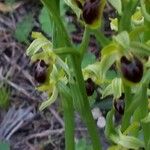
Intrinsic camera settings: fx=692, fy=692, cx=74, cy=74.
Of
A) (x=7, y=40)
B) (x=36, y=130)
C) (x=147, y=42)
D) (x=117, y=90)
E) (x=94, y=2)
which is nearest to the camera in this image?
(x=94, y=2)

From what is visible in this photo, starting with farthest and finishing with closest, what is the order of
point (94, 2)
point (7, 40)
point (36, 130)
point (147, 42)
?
1. point (7, 40)
2. point (36, 130)
3. point (147, 42)
4. point (94, 2)

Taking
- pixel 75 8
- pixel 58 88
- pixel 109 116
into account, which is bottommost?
pixel 109 116

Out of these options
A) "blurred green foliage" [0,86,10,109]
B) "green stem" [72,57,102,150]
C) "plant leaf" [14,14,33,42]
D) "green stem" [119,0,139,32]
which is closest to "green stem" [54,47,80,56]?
"green stem" [72,57,102,150]

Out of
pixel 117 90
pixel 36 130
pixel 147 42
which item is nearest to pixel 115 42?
pixel 147 42

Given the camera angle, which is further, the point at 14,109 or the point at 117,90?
the point at 14,109

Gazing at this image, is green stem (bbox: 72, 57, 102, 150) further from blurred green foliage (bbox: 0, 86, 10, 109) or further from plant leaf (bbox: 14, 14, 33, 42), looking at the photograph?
plant leaf (bbox: 14, 14, 33, 42)

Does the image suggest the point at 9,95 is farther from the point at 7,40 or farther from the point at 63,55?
the point at 63,55

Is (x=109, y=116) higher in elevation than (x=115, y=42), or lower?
lower

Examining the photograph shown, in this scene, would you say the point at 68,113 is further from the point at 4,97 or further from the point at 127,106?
the point at 4,97
